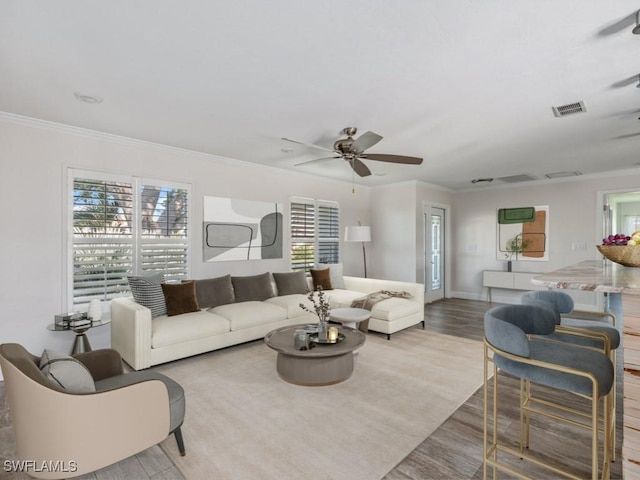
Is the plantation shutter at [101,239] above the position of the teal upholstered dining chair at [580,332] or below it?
above

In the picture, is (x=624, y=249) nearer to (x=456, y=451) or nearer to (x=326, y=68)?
(x=456, y=451)

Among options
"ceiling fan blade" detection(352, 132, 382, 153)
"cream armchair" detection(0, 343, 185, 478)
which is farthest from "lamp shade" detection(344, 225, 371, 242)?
"cream armchair" detection(0, 343, 185, 478)

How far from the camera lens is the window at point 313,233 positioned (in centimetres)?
589

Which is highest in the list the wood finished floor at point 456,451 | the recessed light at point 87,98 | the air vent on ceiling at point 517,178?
the recessed light at point 87,98

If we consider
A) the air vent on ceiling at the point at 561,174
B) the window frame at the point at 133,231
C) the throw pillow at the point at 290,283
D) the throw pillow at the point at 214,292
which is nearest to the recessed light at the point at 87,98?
the window frame at the point at 133,231

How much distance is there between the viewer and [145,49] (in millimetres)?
2117

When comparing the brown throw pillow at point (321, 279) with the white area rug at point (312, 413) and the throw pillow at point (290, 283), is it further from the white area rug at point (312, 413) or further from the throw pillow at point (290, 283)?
the white area rug at point (312, 413)

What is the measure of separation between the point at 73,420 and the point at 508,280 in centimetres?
725

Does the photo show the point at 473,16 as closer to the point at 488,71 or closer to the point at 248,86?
the point at 488,71

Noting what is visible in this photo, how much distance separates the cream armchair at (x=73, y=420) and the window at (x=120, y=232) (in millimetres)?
2183

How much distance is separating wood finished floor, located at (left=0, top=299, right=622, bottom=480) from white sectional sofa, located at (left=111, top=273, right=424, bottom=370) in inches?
40.6

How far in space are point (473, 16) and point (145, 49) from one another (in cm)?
203

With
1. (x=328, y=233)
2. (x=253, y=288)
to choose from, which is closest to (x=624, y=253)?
(x=253, y=288)

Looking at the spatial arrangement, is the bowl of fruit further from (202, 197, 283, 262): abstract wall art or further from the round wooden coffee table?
(202, 197, 283, 262): abstract wall art
